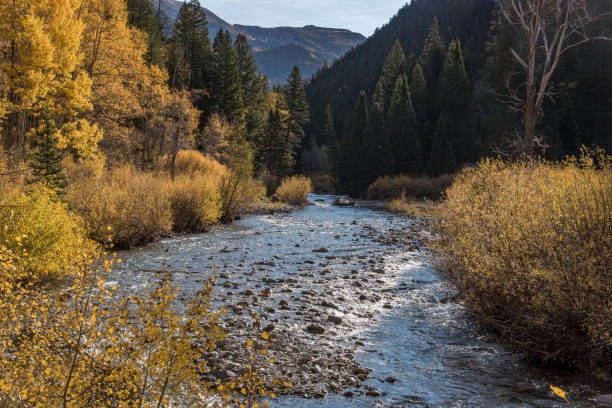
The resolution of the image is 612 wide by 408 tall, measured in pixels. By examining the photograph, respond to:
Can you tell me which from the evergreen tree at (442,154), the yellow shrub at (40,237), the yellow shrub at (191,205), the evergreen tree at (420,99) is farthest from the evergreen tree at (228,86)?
the yellow shrub at (40,237)

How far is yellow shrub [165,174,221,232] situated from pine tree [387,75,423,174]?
37333mm

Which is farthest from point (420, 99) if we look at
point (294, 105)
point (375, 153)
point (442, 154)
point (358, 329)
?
point (358, 329)

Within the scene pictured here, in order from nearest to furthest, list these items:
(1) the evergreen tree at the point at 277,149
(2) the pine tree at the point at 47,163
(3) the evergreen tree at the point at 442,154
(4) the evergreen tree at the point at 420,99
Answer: (2) the pine tree at the point at 47,163 < (3) the evergreen tree at the point at 442,154 < (1) the evergreen tree at the point at 277,149 < (4) the evergreen tree at the point at 420,99

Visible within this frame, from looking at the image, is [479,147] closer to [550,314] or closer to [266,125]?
[266,125]

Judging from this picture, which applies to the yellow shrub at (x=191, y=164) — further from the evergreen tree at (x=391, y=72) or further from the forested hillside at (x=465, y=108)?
the evergreen tree at (x=391, y=72)

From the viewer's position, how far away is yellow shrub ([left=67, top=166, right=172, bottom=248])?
39.6 feet

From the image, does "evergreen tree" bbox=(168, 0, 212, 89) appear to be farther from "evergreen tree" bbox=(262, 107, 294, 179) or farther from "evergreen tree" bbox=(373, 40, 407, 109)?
"evergreen tree" bbox=(373, 40, 407, 109)

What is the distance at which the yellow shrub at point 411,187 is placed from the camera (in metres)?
39.2

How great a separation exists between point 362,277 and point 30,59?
536 inches

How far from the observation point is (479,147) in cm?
4862

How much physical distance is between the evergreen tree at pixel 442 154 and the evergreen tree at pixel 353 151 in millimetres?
11908

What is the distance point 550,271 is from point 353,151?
178 ft

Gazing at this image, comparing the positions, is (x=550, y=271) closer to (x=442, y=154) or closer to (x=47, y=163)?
(x=47, y=163)

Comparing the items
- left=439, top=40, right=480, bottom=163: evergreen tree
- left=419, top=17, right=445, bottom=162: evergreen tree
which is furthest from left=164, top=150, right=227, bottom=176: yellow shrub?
left=419, top=17, right=445, bottom=162: evergreen tree
